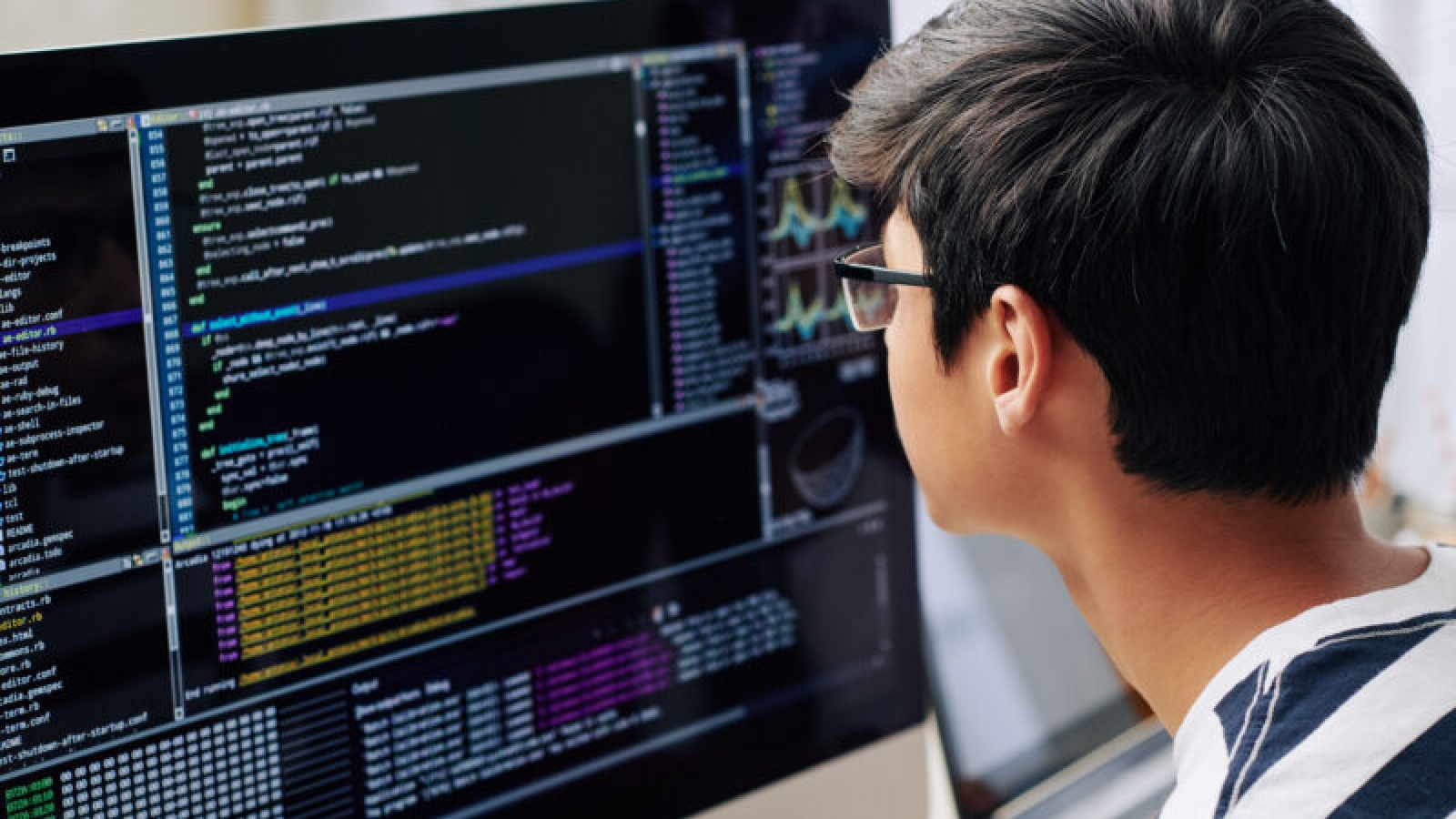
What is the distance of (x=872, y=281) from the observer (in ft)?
3.13

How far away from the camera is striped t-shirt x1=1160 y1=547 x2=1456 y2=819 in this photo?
740mm

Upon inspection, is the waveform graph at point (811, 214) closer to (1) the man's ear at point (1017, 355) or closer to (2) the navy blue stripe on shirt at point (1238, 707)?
(1) the man's ear at point (1017, 355)

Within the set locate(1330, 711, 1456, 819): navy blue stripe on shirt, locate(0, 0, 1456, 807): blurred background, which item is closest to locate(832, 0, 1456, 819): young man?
locate(1330, 711, 1456, 819): navy blue stripe on shirt

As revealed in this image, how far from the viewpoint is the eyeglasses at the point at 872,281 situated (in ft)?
3.05

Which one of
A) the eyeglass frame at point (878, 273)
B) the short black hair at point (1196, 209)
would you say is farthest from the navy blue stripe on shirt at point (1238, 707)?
the eyeglass frame at point (878, 273)

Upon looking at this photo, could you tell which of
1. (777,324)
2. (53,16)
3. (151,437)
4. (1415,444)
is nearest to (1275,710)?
(777,324)

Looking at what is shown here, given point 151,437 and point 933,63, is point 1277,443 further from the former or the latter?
point 151,437

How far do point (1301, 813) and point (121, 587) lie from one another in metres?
0.64

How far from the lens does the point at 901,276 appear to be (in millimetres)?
924

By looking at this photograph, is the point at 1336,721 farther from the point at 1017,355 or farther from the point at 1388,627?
the point at 1017,355

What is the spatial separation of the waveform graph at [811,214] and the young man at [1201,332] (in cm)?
21

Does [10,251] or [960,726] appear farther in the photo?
[960,726]

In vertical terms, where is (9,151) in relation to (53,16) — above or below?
below

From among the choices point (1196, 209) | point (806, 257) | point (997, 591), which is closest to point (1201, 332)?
point (1196, 209)
